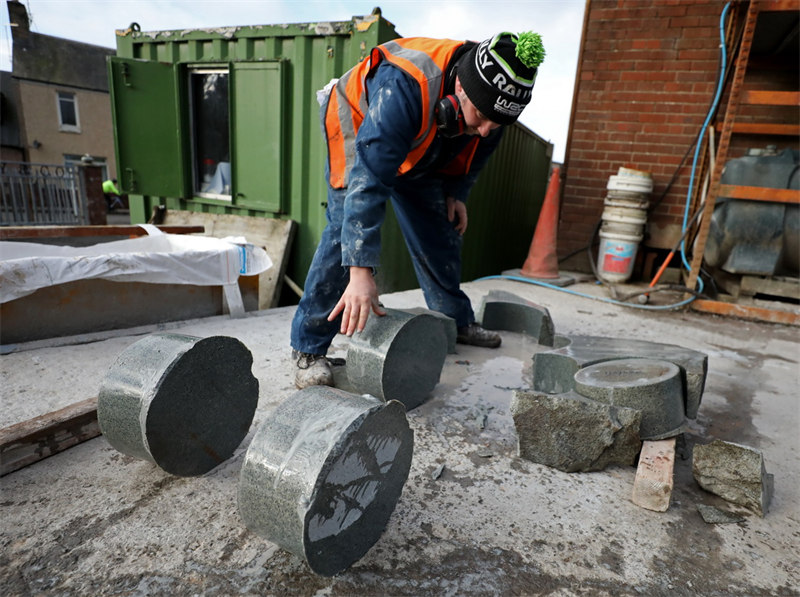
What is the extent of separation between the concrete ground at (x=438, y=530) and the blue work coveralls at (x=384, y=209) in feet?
1.90

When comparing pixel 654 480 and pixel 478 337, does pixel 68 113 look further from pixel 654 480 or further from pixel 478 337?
pixel 654 480

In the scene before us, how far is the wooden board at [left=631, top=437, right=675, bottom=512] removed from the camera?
58.7 inches

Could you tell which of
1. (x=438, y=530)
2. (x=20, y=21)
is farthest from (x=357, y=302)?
(x=20, y=21)

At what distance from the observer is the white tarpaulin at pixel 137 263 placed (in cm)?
250

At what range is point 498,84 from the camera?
179 centimetres

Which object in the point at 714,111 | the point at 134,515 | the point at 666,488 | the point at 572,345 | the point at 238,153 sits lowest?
the point at 134,515

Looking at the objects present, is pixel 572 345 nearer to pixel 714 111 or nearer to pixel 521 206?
pixel 714 111

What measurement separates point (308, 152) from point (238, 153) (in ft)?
3.42

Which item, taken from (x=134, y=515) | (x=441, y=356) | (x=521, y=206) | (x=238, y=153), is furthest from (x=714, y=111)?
(x=134, y=515)

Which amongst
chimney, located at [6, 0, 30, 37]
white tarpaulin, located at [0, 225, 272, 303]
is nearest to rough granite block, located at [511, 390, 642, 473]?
white tarpaulin, located at [0, 225, 272, 303]

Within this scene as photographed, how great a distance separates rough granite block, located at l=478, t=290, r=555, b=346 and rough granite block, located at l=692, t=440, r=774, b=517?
152cm

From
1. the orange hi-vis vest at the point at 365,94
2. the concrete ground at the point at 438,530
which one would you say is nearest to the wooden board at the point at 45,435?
the concrete ground at the point at 438,530

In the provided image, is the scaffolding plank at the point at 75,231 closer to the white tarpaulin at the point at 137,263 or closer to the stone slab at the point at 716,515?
the white tarpaulin at the point at 137,263

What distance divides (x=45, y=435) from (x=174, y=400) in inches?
22.4
